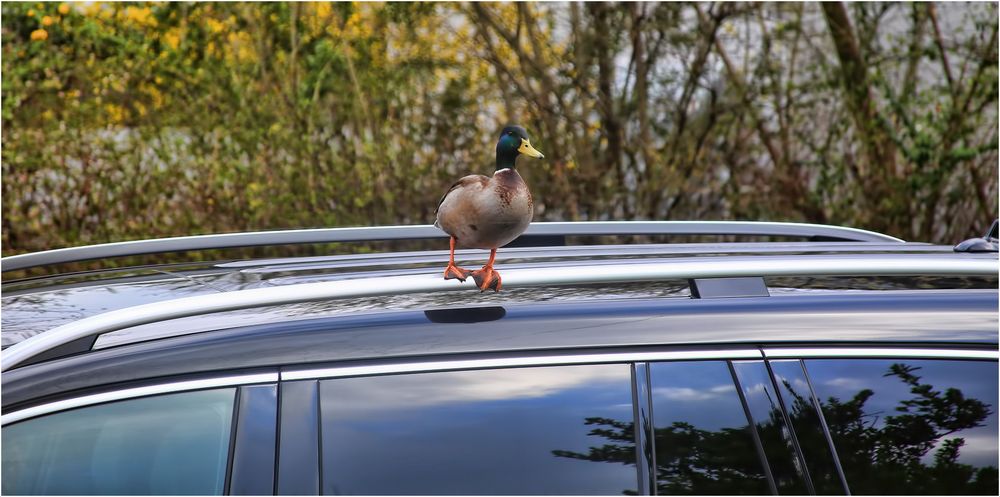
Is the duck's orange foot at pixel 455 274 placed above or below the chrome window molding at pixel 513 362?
above

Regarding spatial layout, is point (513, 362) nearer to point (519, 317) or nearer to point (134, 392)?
point (519, 317)

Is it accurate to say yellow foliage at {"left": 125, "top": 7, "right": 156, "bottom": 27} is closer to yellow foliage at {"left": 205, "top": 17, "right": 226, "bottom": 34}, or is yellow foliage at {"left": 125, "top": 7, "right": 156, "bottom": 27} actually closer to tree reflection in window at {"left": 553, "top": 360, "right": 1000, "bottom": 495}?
yellow foliage at {"left": 205, "top": 17, "right": 226, "bottom": 34}

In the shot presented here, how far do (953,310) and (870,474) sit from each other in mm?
375

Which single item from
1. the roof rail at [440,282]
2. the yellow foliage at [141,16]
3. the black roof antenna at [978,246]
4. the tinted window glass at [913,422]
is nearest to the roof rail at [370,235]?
the black roof antenna at [978,246]

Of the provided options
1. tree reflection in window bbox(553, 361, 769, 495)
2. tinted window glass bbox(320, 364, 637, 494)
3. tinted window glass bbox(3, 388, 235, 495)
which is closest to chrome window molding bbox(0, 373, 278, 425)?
tinted window glass bbox(3, 388, 235, 495)

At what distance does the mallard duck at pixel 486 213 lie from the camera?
5.76ft

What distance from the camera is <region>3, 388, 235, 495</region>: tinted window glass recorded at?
5.19 ft

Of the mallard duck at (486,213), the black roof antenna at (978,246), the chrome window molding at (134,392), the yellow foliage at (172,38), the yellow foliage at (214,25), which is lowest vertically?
the chrome window molding at (134,392)

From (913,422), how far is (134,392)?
135 cm

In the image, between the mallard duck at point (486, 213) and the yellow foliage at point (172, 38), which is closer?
the mallard duck at point (486, 213)

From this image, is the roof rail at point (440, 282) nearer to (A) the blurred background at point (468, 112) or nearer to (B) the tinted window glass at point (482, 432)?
(B) the tinted window glass at point (482, 432)

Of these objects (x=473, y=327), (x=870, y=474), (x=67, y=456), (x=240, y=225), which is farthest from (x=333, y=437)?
(x=240, y=225)

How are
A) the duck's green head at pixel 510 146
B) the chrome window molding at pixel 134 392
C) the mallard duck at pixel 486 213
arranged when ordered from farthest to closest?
the duck's green head at pixel 510 146 → the mallard duck at pixel 486 213 → the chrome window molding at pixel 134 392

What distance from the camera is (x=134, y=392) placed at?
158cm
